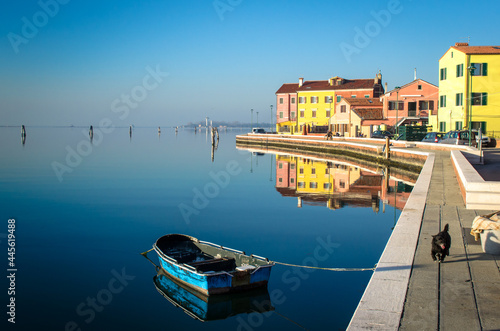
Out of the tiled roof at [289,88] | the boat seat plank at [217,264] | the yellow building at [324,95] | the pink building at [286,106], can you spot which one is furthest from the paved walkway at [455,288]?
the tiled roof at [289,88]

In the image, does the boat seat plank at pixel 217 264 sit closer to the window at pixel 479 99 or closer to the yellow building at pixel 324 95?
the window at pixel 479 99

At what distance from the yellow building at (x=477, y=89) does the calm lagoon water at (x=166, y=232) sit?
1654cm

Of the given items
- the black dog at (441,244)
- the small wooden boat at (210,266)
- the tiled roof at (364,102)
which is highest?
the tiled roof at (364,102)

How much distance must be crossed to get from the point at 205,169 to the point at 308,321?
117 ft

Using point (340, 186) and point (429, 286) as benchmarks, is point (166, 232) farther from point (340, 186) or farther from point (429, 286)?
point (340, 186)

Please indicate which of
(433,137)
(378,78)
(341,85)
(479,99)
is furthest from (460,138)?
(341,85)

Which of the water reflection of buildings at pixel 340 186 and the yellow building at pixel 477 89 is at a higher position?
the yellow building at pixel 477 89

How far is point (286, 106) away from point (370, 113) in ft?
93.9

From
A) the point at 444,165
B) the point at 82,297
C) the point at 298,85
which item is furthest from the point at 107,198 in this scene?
the point at 298,85

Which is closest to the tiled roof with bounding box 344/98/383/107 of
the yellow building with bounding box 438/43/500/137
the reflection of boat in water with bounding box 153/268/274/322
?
the yellow building with bounding box 438/43/500/137

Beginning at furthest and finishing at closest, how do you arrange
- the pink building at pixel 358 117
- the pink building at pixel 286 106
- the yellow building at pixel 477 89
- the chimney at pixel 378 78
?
1. the pink building at pixel 286 106
2. the chimney at pixel 378 78
3. the pink building at pixel 358 117
4. the yellow building at pixel 477 89

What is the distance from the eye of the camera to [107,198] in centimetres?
2605

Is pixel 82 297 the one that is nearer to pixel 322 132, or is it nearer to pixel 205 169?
pixel 205 169

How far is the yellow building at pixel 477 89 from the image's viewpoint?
145ft
